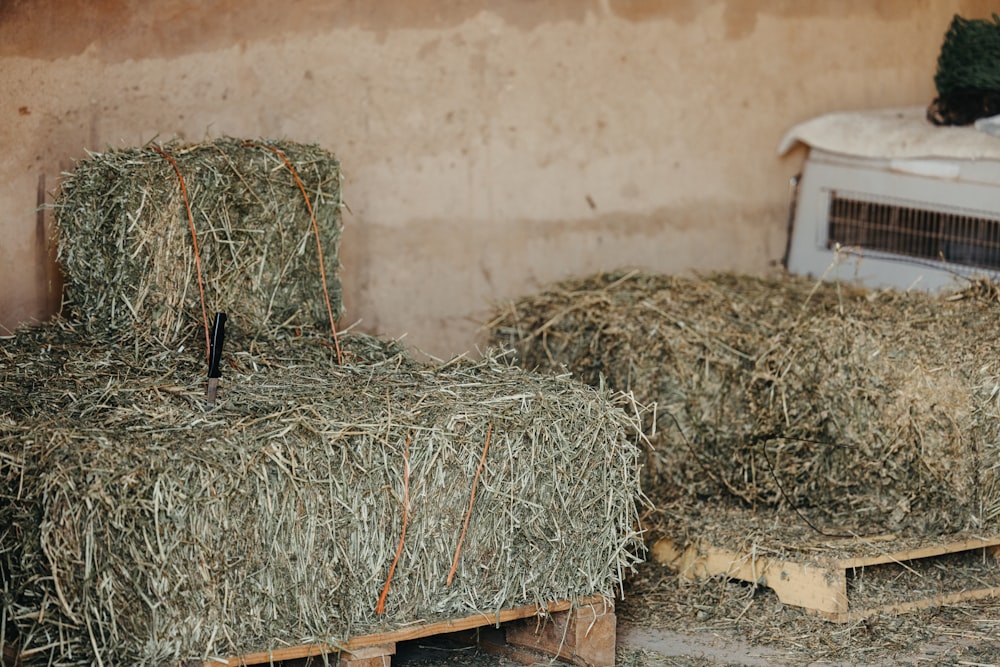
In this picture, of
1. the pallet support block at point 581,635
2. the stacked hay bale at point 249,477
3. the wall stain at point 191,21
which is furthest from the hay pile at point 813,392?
the wall stain at point 191,21

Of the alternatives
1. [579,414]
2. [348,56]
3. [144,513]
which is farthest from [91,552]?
[348,56]

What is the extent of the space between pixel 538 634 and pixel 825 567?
104 centimetres

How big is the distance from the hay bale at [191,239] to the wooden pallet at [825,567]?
5.09 ft

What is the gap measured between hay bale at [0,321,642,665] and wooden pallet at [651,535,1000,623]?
1.84 feet

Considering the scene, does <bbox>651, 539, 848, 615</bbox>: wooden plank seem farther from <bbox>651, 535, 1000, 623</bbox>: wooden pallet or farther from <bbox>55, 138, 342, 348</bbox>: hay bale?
<bbox>55, 138, 342, 348</bbox>: hay bale

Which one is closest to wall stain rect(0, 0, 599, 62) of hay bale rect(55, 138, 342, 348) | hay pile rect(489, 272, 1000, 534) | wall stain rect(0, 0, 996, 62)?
wall stain rect(0, 0, 996, 62)

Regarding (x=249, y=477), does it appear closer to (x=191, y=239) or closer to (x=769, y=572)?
(x=191, y=239)

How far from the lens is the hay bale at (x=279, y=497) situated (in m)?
3.42

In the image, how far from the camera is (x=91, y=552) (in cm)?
337

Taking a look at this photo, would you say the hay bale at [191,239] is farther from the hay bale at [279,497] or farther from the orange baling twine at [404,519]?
the orange baling twine at [404,519]

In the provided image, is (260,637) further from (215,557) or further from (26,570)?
(26,570)

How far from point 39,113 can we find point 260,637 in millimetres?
2447

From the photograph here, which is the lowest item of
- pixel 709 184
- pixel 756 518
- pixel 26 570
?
pixel 756 518

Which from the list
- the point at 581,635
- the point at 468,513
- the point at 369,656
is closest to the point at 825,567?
the point at 581,635
